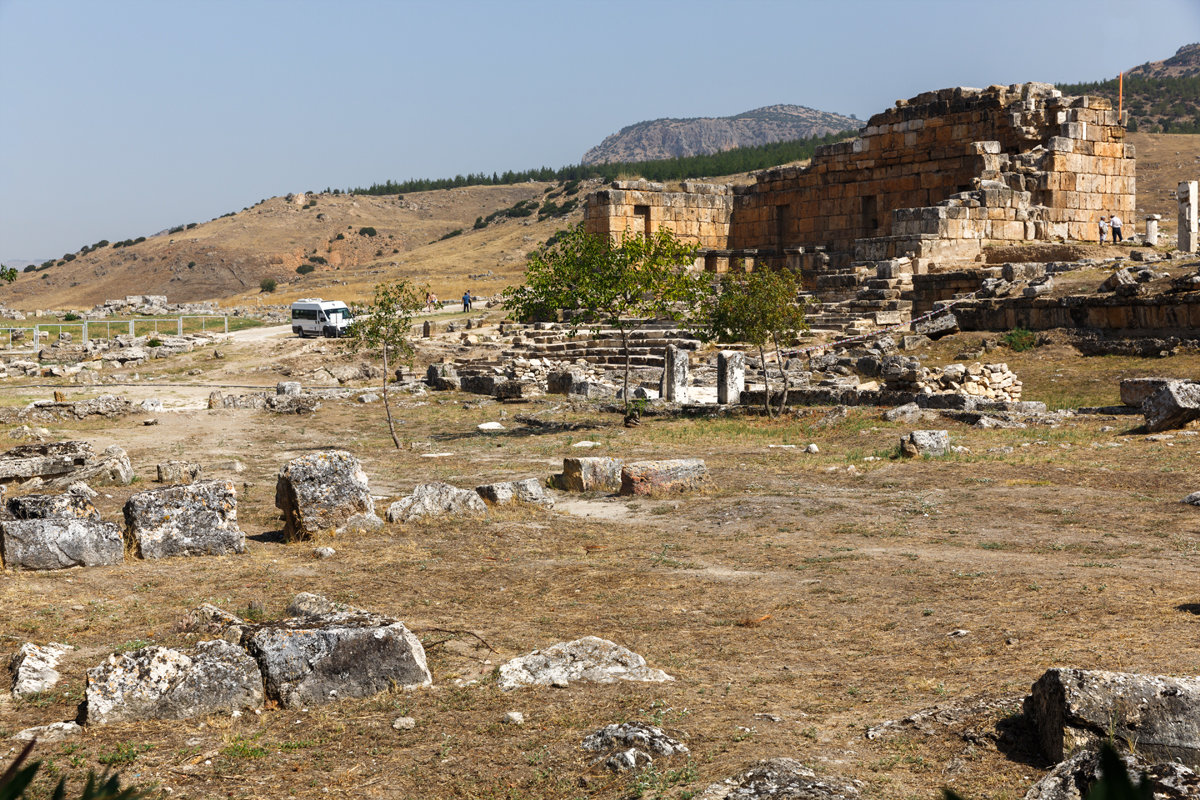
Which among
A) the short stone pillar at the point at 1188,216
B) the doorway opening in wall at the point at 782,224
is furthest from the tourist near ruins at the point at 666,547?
the doorway opening in wall at the point at 782,224

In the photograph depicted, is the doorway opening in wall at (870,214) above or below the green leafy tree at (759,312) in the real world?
above

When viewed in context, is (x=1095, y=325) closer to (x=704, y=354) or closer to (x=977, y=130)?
(x=704, y=354)

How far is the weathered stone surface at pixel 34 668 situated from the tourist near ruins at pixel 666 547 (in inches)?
1.2

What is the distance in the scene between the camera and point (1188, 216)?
86.4ft

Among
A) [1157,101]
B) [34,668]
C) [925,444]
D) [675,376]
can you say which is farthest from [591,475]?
[1157,101]

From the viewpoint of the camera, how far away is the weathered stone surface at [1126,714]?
4.38 meters

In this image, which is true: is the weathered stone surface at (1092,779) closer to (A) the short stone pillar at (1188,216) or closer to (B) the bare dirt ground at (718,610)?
(B) the bare dirt ground at (718,610)

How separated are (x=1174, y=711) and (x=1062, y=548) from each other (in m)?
4.53

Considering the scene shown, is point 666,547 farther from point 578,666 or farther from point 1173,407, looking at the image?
point 1173,407

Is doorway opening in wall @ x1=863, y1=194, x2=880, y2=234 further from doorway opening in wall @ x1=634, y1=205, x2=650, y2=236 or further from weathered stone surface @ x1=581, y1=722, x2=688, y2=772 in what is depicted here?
weathered stone surface @ x1=581, y1=722, x2=688, y2=772

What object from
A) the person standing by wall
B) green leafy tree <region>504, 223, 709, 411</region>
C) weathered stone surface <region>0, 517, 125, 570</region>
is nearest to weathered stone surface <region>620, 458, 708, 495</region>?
weathered stone surface <region>0, 517, 125, 570</region>

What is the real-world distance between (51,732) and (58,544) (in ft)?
13.2

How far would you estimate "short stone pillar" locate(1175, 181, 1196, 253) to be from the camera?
86.2ft

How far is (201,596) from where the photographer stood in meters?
7.82
